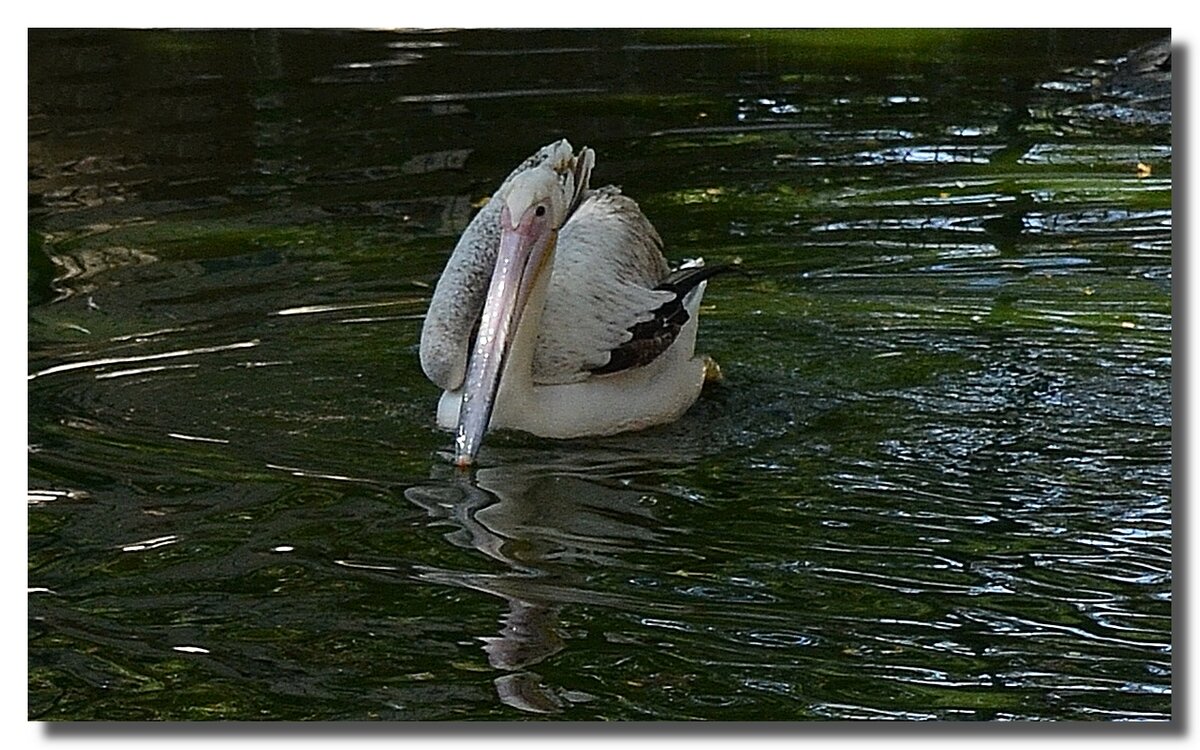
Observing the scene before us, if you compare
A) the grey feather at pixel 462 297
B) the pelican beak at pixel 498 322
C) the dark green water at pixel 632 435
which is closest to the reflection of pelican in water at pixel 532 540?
the dark green water at pixel 632 435

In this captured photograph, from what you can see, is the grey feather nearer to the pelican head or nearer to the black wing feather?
the pelican head

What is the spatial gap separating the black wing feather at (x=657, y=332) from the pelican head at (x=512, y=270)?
28cm

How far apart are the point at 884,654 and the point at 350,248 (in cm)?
258

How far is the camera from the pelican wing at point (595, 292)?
17.5ft

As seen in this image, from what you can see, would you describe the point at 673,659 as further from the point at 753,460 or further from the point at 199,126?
the point at 199,126

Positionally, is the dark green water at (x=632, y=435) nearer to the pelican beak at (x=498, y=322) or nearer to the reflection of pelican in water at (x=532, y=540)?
the reflection of pelican in water at (x=532, y=540)

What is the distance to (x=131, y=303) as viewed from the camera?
5949 mm

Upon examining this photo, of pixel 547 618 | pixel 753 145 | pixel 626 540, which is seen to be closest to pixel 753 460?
pixel 626 540

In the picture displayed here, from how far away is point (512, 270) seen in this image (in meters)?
5.07

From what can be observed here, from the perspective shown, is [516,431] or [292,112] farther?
[292,112]

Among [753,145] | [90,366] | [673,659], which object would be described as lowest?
[673,659]

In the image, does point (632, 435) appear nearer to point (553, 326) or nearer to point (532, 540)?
point (553, 326)

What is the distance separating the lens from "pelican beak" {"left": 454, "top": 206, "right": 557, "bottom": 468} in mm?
4984

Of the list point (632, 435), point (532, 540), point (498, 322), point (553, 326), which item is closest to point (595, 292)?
point (553, 326)
